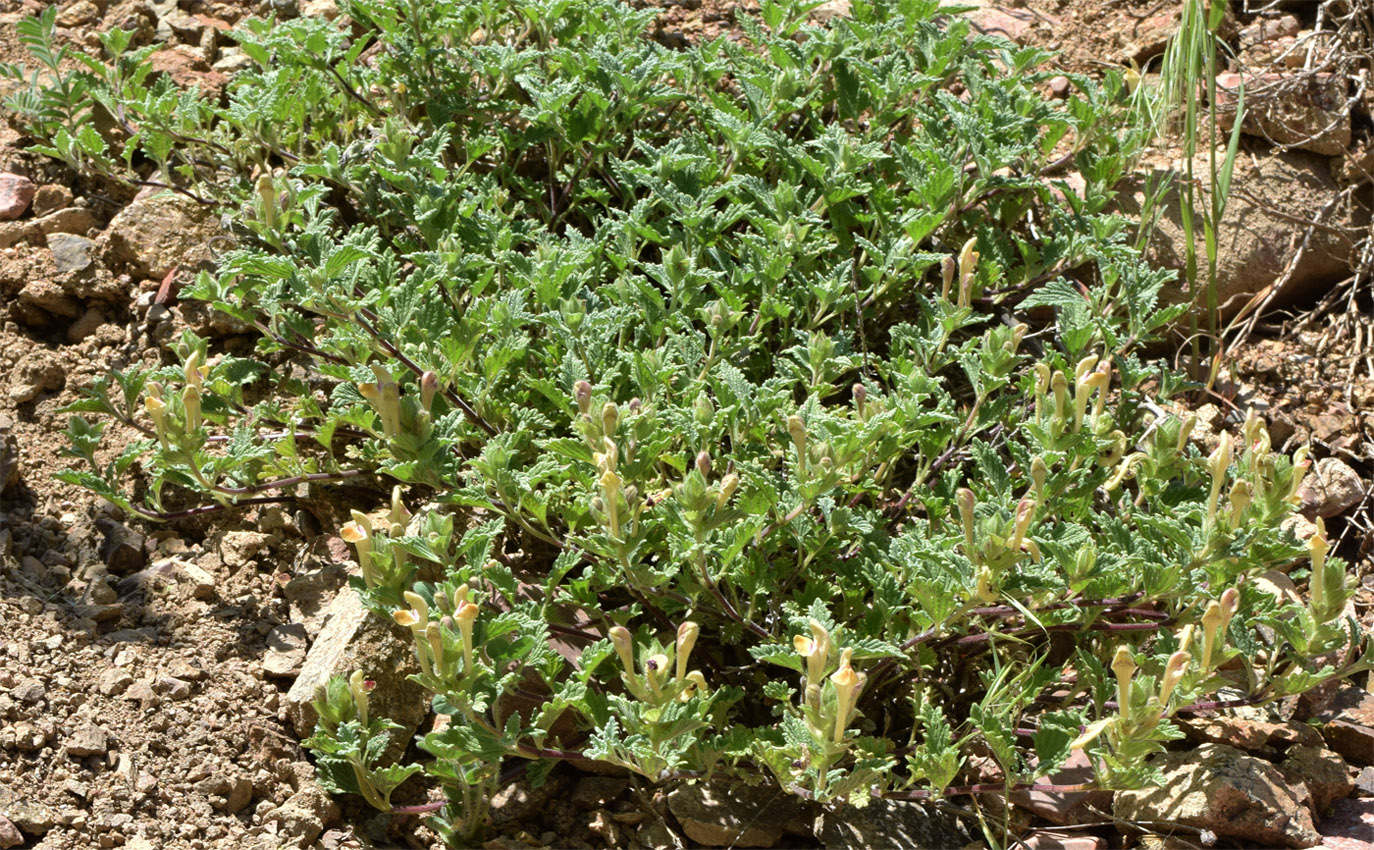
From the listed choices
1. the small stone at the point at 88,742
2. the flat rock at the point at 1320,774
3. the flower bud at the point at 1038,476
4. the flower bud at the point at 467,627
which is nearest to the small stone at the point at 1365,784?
the flat rock at the point at 1320,774

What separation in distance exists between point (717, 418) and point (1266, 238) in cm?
232

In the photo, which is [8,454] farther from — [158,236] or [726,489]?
[726,489]

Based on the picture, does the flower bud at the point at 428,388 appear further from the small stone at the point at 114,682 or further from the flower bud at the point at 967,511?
the flower bud at the point at 967,511

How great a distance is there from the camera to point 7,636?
2.76 m

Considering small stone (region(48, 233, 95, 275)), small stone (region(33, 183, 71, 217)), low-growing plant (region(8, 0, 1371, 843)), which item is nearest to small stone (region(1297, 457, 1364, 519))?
low-growing plant (region(8, 0, 1371, 843))

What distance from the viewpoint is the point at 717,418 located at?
284cm

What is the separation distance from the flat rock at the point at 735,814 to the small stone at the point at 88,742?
1.16 metres

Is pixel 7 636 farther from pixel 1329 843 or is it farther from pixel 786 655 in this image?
pixel 1329 843

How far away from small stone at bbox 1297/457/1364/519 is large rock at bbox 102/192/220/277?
3239mm

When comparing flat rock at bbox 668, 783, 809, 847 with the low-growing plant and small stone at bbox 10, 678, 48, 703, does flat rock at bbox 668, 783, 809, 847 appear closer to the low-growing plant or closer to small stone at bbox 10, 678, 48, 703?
the low-growing plant

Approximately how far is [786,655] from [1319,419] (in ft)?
7.38

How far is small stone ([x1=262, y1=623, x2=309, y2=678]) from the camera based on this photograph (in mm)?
2883

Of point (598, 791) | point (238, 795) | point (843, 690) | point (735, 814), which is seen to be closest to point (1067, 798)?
point (735, 814)

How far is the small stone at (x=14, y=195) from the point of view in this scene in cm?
381
